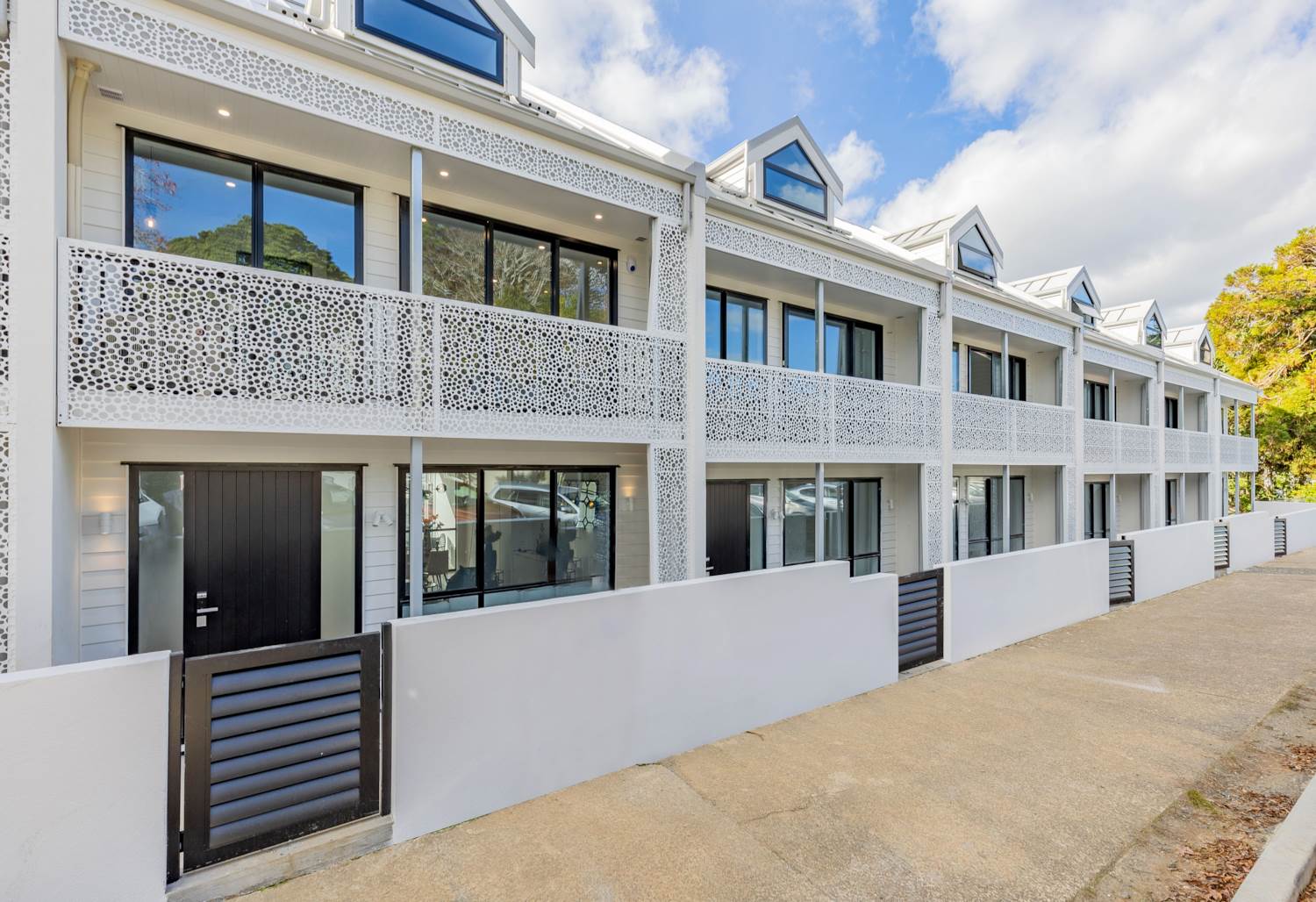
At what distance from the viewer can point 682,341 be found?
279 inches

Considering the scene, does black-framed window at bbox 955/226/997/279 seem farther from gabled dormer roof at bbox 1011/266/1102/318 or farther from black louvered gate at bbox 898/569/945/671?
black louvered gate at bbox 898/569/945/671

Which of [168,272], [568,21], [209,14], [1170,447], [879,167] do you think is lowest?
[1170,447]

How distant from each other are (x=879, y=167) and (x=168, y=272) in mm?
18026

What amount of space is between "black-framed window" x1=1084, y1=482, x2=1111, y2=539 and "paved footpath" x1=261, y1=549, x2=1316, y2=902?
10441 millimetres

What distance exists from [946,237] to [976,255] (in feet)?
4.08

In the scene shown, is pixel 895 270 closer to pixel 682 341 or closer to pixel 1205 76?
pixel 682 341

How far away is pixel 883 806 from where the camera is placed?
167 inches

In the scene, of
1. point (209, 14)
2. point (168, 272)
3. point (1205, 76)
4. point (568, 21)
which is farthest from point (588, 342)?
point (1205, 76)

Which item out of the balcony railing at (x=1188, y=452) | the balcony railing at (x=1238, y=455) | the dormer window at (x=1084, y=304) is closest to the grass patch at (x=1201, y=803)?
the dormer window at (x=1084, y=304)

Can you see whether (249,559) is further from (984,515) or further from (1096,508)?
(1096,508)

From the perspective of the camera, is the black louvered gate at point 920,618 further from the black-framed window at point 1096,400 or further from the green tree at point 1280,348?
the green tree at point 1280,348

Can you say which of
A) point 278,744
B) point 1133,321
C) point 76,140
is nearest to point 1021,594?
point 278,744

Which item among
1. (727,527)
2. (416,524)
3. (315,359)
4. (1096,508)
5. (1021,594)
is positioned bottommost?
(1021,594)

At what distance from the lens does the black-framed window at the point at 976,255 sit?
35.9ft
